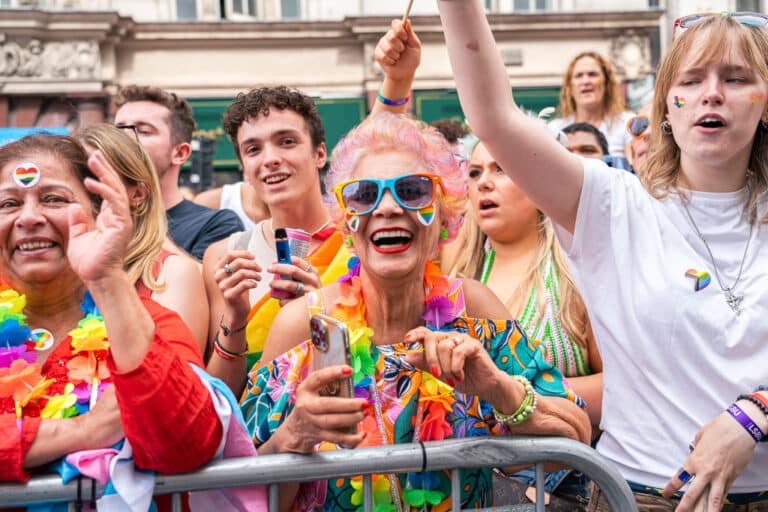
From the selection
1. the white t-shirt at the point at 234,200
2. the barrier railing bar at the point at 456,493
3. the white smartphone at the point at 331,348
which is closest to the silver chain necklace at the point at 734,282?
the barrier railing bar at the point at 456,493

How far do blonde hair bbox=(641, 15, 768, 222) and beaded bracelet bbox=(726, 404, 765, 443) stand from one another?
0.50 meters

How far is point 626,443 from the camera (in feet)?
6.33

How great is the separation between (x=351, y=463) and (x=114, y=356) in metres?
0.52

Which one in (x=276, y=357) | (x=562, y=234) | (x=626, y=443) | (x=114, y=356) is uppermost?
(x=562, y=234)

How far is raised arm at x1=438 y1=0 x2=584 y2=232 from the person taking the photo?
1.74 meters

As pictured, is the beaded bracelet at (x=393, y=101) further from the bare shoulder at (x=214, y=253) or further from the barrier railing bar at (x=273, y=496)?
the barrier railing bar at (x=273, y=496)

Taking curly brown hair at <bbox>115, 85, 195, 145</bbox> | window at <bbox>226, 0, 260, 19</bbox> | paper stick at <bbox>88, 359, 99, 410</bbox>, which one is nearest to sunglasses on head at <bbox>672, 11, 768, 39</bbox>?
paper stick at <bbox>88, 359, 99, 410</bbox>

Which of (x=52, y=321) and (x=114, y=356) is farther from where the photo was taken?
(x=52, y=321)

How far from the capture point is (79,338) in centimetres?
190

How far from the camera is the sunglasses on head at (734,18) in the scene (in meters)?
2.03

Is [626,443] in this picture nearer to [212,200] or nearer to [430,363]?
[430,363]

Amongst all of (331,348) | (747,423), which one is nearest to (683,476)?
(747,423)

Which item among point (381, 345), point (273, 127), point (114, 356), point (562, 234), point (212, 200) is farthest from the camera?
point (212, 200)

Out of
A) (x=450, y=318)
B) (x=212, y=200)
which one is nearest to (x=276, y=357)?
(x=450, y=318)
